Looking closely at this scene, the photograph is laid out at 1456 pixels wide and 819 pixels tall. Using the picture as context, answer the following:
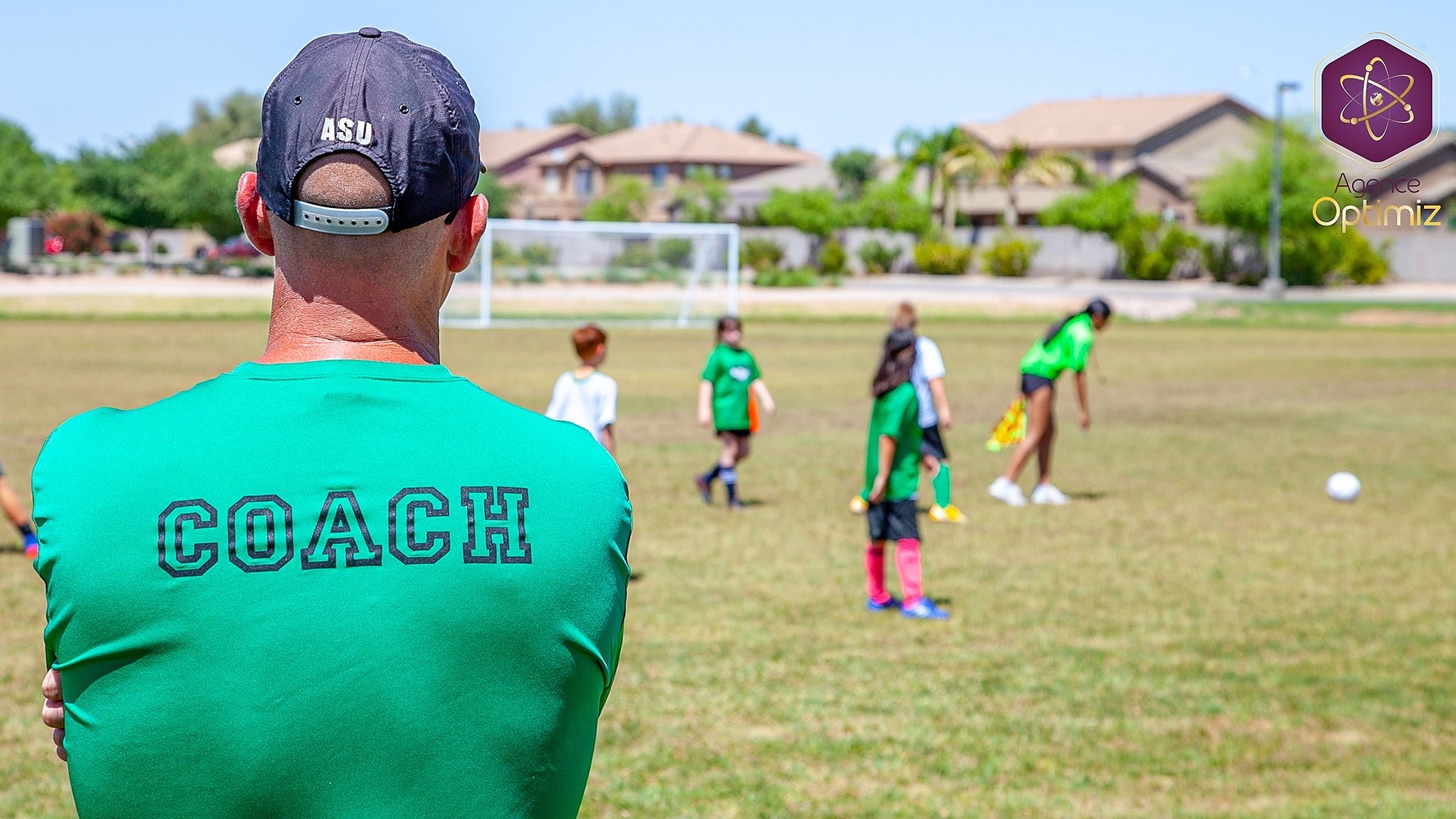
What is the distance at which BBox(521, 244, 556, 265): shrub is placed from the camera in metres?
44.0

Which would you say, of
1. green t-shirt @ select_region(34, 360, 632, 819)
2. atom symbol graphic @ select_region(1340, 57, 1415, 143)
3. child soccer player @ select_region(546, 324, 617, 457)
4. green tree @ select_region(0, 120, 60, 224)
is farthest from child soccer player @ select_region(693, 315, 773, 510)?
green tree @ select_region(0, 120, 60, 224)

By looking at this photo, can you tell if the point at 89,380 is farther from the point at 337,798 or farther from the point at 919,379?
the point at 337,798

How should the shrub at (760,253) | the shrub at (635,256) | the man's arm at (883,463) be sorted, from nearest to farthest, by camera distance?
the man's arm at (883,463)
the shrub at (635,256)
the shrub at (760,253)

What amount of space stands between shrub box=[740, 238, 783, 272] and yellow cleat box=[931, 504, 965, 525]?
59.7 meters

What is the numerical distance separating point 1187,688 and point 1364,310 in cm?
4485

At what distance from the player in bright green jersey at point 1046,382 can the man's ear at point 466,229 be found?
12.2 metres

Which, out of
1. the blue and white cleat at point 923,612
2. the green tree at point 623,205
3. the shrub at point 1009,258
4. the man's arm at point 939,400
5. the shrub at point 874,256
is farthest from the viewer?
the green tree at point 623,205

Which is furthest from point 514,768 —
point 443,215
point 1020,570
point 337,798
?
point 1020,570

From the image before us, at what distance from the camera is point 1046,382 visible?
1377 centimetres

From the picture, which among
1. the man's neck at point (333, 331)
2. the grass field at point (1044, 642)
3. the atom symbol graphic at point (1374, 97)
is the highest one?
the atom symbol graphic at point (1374, 97)

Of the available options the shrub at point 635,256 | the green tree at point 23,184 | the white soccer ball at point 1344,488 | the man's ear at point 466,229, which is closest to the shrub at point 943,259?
the shrub at point 635,256

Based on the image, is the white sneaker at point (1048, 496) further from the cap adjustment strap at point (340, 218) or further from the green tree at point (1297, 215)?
the green tree at point (1297, 215)

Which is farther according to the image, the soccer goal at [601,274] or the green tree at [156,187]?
the green tree at [156,187]

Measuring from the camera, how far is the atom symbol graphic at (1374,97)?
15.6 m
